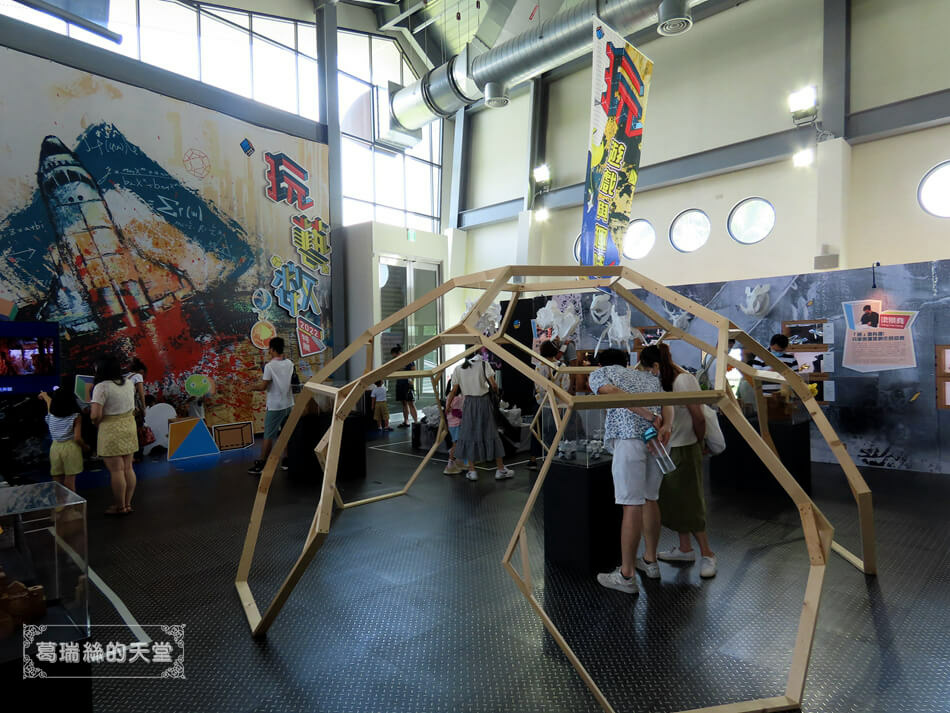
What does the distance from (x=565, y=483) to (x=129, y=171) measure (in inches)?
307

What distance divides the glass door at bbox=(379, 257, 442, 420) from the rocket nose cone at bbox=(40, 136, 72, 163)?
5.26 metres

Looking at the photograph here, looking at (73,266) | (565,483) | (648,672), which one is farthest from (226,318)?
(648,672)

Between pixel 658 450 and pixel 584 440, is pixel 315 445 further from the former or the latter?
pixel 658 450

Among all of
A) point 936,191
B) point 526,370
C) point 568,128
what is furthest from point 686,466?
point 568,128

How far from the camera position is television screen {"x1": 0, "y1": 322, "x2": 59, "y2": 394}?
5293mm

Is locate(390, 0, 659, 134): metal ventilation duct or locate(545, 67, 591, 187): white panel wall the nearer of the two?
locate(390, 0, 659, 134): metal ventilation duct

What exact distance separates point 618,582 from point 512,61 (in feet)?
32.6

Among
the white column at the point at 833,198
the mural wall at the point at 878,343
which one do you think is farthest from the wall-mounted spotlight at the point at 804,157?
the mural wall at the point at 878,343

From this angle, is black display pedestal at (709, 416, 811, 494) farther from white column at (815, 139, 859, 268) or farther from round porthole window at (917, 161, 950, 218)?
round porthole window at (917, 161, 950, 218)

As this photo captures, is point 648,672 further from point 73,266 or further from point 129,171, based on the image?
point 129,171

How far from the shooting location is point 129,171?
8094 mm

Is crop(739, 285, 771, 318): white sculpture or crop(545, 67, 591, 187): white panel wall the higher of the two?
crop(545, 67, 591, 187): white panel wall

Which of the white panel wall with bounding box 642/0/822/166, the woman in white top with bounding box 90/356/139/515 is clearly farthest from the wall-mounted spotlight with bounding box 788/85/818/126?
the woman in white top with bounding box 90/356/139/515

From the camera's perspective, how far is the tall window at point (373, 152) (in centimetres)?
1334
